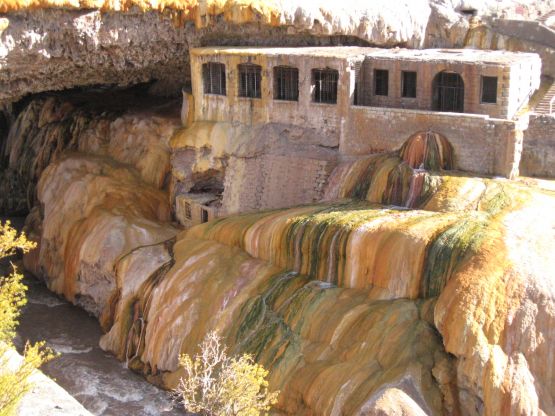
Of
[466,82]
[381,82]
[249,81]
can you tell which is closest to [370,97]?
[381,82]

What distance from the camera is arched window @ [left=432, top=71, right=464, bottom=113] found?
107ft

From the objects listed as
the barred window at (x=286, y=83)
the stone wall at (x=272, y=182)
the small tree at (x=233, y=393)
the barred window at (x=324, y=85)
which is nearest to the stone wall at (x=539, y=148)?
the stone wall at (x=272, y=182)

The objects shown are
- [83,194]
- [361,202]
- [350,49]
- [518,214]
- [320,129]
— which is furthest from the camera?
[83,194]

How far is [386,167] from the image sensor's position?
30938 mm

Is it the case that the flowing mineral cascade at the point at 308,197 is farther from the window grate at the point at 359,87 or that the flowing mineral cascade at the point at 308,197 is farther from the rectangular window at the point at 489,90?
the rectangular window at the point at 489,90

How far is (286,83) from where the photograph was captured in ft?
116

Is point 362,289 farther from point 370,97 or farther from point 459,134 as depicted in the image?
point 370,97

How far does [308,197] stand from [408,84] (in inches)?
228

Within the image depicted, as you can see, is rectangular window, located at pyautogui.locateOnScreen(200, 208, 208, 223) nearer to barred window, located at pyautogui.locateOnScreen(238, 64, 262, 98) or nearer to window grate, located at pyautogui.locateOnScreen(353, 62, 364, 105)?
barred window, located at pyautogui.locateOnScreen(238, 64, 262, 98)

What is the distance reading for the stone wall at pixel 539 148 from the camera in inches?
1234

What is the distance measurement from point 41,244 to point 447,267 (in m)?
Result: 21.6

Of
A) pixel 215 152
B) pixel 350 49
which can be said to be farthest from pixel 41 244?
pixel 350 49

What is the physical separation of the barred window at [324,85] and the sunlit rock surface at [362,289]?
10.4 feet

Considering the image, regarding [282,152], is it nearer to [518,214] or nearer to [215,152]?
[215,152]
